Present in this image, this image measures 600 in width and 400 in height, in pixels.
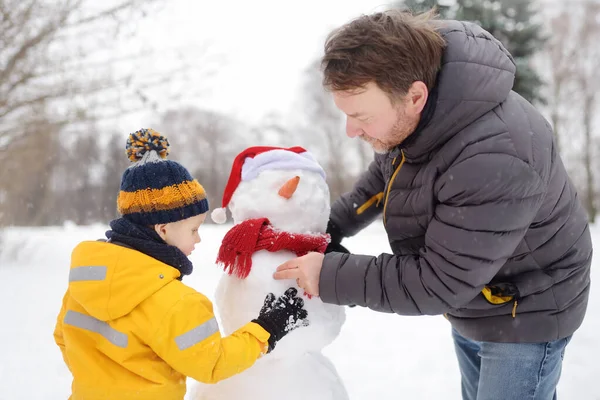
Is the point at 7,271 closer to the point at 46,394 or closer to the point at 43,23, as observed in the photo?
the point at 43,23

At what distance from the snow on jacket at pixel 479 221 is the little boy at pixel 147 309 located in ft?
1.40

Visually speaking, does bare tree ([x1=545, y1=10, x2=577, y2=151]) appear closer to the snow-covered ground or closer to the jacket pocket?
the snow-covered ground

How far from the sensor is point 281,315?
5.82ft

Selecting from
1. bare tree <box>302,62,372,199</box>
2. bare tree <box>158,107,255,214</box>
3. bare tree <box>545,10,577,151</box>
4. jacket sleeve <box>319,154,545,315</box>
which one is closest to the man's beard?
jacket sleeve <box>319,154,545,315</box>

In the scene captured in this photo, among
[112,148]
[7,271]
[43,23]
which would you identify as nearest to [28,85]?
[43,23]

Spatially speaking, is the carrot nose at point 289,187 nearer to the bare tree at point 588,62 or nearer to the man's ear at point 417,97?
the man's ear at point 417,97

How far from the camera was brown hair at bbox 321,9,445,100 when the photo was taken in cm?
151

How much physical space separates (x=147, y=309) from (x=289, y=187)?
0.72 m

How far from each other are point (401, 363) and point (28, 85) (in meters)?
6.15

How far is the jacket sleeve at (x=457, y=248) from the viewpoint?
57.1 inches

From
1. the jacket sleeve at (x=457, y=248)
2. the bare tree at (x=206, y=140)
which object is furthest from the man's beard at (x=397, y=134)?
the bare tree at (x=206, y=140)

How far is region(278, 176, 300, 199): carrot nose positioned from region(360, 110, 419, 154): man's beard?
342 millimetres

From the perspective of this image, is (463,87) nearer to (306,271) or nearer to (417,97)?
(417,97)

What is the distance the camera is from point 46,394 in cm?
347
